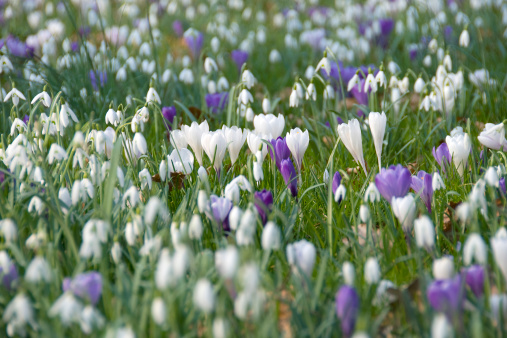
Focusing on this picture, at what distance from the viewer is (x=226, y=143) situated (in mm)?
2508

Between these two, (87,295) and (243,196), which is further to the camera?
(243,196)

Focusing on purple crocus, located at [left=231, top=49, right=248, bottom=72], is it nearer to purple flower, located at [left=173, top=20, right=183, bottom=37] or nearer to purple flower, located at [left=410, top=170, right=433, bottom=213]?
purple flower, located at [left=173, top=20, right=183, bottom=37]

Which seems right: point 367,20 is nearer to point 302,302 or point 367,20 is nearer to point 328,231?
point 328,231

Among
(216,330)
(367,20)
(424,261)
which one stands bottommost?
(216,330)

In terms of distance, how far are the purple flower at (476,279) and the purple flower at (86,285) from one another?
3.69ft

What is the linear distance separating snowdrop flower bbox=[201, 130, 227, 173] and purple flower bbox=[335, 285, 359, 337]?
116cm

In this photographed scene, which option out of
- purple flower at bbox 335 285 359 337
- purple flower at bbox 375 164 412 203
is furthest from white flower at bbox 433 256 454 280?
purple flower at bbox 375 164 412 203

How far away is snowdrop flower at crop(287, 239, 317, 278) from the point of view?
1.61 meters

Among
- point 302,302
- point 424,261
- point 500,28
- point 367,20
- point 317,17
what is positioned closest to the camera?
point 302,302

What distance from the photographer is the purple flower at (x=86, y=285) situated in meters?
1.46

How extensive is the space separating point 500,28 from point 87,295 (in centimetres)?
562

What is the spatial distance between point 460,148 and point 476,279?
104 centimetres

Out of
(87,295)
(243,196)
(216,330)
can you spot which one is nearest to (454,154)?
(243,196)

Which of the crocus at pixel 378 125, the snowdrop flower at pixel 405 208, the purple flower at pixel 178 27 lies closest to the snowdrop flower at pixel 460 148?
the crocus at pixel 378 125
